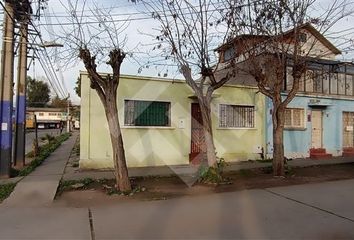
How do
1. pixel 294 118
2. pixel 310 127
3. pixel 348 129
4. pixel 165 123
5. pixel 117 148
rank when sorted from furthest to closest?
pixel 348 129 → pixel 310 127 → pixel 294 118 → pixel 165 123 → pixel 117 148

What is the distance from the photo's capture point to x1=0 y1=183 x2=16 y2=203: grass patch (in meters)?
9.30

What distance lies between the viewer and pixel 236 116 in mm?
16453

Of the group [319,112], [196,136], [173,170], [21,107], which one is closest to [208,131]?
[173,170]

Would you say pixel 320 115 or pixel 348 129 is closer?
pixel 320 115

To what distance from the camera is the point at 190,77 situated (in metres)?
11.4

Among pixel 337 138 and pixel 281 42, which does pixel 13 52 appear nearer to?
pixel 281 42

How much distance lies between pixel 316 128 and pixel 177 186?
10.3 metres

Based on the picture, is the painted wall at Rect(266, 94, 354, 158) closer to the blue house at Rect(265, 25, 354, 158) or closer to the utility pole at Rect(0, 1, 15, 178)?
the blue house at Rect(265, 25, 354, 158)

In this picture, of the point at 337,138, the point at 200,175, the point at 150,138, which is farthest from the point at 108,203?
the point at 337,138

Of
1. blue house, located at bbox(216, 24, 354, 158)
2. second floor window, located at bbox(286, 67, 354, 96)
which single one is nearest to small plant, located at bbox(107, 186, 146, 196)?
blue house, located at bbox(216, 24, 354, 158)

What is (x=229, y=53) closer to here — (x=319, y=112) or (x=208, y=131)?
(x=208, y=131)

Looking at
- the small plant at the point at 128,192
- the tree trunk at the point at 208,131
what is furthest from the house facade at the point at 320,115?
the small plant at the point at 128,192

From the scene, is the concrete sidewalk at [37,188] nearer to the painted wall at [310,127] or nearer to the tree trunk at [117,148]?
the tree trunk at [117,148]

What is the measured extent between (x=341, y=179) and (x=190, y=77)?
18.1 ft
